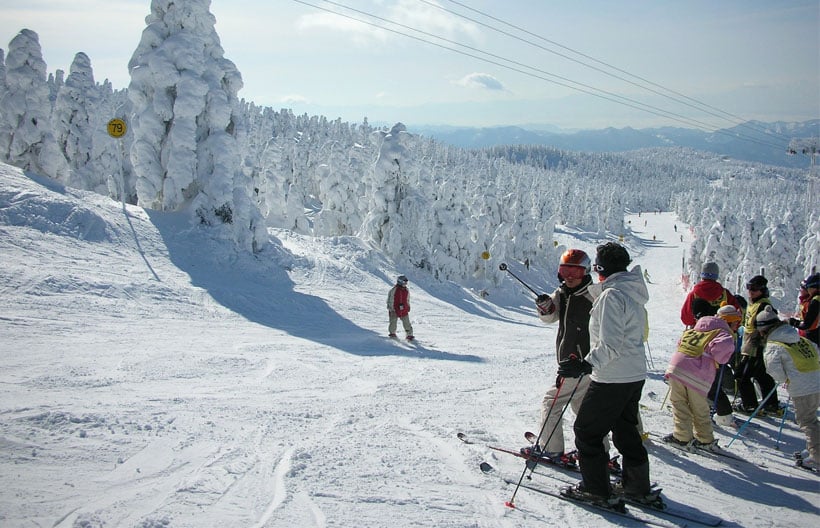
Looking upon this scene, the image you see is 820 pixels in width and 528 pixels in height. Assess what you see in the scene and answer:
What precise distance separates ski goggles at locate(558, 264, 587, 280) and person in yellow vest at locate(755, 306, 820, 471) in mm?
3274

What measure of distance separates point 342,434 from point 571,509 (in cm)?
249

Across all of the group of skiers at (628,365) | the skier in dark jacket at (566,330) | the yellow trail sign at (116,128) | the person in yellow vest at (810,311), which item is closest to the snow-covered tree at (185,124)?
the yellow trail sign at (116,128)

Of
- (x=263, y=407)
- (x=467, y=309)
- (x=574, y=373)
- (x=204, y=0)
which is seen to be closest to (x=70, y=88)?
(x=204, y=0)

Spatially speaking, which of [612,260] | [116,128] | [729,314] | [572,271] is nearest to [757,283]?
[729,314]

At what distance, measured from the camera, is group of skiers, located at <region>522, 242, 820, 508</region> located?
442 centimetres

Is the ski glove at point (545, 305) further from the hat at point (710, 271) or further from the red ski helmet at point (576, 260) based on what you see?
the hat at point (710, 271)

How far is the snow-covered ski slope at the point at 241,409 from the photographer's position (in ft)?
13.4

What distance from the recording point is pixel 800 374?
20.5ft

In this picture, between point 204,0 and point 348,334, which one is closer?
point 348,334

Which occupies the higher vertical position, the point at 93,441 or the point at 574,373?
the point at 574,373

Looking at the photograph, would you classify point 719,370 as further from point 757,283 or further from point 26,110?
point 26,110

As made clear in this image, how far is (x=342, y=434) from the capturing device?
18.4ft

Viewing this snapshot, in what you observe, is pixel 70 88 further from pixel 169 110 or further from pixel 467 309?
pixel 467 309

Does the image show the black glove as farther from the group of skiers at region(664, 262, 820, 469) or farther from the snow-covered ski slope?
the group of skiers at region(664, 262, 820, 469)
